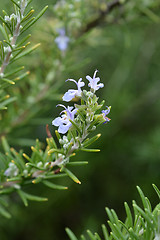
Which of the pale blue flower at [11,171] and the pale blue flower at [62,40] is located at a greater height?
the pale blue flower at [62,40]

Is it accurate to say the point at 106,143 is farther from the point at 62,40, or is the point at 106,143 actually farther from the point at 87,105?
the point at 87,105

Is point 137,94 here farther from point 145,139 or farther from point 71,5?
point 71,5

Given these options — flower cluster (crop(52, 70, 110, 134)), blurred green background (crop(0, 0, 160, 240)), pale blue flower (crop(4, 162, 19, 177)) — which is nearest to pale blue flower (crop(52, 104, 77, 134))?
flower cluster (crop(52, 70, 110, 134))

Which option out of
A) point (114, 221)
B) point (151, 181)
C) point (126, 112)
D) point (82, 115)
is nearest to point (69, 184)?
point (151, 181)

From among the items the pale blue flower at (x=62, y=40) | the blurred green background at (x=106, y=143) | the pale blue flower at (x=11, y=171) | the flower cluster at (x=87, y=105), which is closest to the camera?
the flower cluster at (x=87, y=105)

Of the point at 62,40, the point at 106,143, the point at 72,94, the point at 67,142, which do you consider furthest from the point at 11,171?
the point at 106,143

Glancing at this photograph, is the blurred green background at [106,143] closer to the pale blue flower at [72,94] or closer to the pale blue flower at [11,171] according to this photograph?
the pale blue flower at [11,171]

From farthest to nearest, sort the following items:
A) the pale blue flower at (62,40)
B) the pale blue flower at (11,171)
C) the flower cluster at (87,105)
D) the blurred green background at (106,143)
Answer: the blurred green background at (106,143)
the pale blue flower at (62,40)
the pale blue flower at (11,171)
the flower cluster at (87,105)

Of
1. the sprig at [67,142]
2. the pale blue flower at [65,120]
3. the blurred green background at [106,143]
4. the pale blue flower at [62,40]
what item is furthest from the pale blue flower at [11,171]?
the pale blue flower at [62,40]
